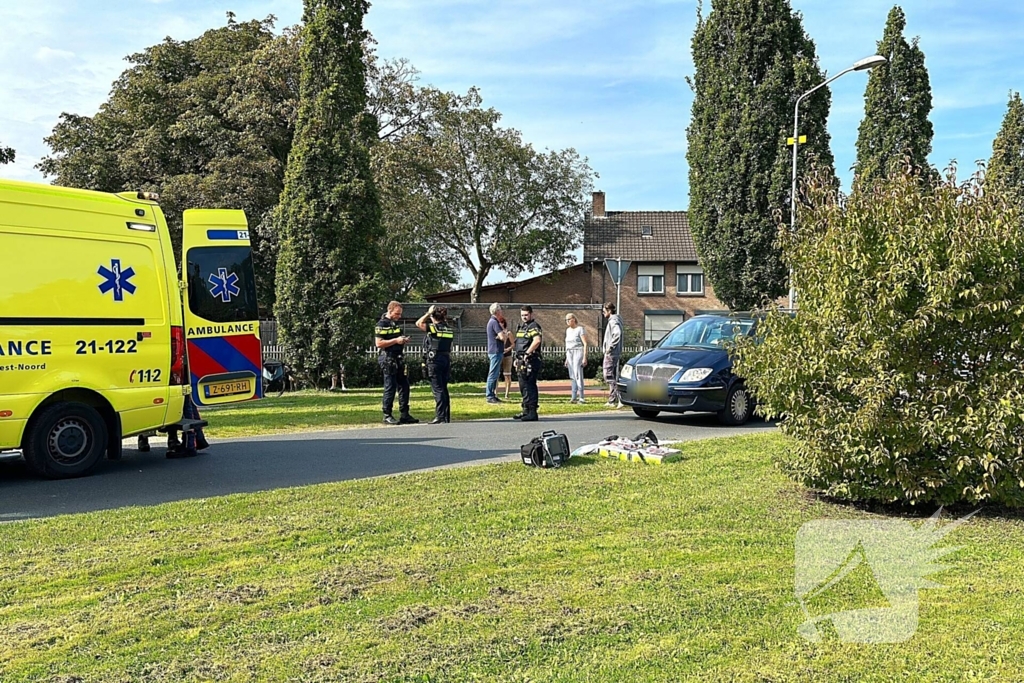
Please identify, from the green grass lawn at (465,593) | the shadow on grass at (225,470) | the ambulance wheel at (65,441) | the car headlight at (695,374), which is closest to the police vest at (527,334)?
the car headlight at (695,374)

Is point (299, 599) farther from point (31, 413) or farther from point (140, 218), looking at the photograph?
point (140, 218)

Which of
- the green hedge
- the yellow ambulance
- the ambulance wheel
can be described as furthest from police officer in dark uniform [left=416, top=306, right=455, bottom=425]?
the green hedge

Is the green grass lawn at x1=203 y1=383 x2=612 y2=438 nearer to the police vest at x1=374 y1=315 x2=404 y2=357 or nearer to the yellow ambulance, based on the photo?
the police vest at x1=374 y1=315 x2=404 y2=357

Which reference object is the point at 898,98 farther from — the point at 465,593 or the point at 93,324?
the point at 465,593

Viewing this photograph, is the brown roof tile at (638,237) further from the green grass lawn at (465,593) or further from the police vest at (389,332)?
the green grass lawn at (465,593)

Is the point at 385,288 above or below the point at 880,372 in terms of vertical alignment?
above

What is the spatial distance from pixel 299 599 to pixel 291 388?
58.7ft

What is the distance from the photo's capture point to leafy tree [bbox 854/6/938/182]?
3484cm

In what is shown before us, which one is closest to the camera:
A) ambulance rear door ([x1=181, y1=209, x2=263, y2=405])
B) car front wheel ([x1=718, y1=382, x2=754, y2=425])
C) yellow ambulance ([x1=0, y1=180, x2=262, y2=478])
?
yellow ambulance ([x1=0, y1=180, x2=262, y2=478])

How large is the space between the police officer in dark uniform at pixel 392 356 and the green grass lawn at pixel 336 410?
23.2 inches

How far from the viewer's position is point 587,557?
220 inches

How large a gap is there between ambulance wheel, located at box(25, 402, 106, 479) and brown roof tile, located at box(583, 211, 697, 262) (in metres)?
42.3

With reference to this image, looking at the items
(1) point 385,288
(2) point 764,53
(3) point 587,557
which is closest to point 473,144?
(2) point 764,53

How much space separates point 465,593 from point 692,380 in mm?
8692
